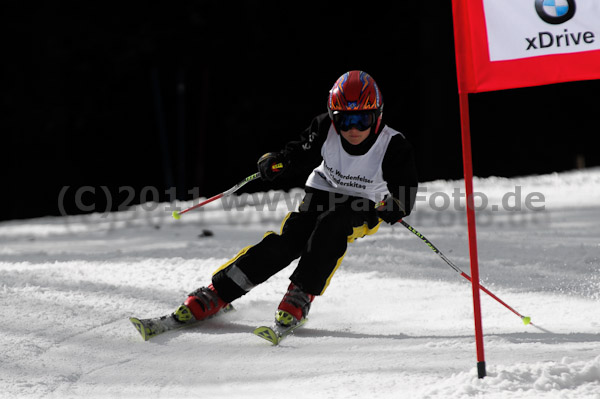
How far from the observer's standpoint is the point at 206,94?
1173cm

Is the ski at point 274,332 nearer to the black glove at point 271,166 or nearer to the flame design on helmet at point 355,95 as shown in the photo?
the black glove at point 271,166

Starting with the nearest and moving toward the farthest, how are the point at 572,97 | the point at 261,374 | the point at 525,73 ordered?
the point at 525,73, the point at 261,374, the point at 572,97

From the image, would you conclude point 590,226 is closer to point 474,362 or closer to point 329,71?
point 474,362

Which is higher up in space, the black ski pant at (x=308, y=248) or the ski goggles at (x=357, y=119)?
the ski goggles at (x=357, y=119)

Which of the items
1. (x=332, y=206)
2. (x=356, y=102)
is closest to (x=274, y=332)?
(x=332, y=206)

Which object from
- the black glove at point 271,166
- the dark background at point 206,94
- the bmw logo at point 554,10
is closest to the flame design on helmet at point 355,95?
the black glove at point 271,166

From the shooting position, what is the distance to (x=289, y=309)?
311 cm

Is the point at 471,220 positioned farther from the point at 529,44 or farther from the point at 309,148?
the point at 309,148

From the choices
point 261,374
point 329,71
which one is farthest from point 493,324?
point 329,71

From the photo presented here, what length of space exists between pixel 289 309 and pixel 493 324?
882 mm

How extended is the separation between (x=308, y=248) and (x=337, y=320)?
0.50m

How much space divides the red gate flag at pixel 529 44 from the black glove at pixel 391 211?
77cm

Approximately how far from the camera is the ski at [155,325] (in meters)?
3.07

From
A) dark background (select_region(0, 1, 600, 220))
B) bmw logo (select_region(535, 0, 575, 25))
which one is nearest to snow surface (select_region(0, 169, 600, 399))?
bmw logo (select_region(535, 0, 575, 25))
